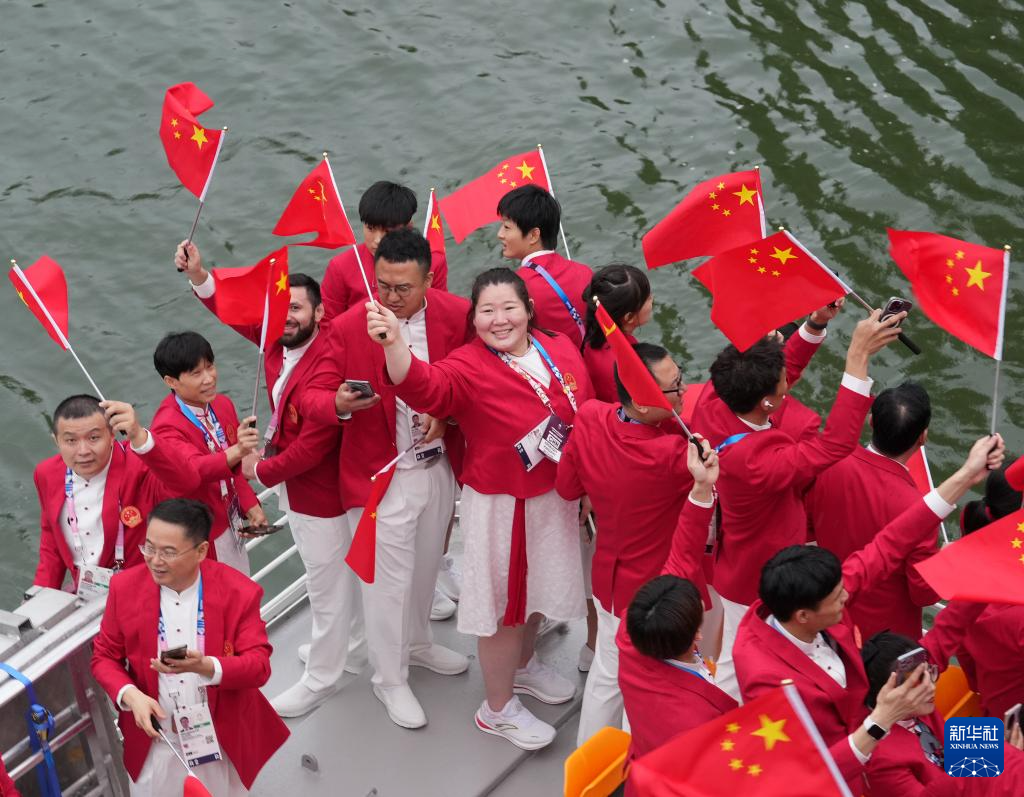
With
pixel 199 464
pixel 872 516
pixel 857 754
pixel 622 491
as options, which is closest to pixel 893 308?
pixel 872 516

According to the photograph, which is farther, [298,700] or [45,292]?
[298,700]

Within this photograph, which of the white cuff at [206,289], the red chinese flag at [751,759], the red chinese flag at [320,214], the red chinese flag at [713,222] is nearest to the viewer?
the red chinese flag at [751,759]

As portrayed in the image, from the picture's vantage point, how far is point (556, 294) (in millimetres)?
5812

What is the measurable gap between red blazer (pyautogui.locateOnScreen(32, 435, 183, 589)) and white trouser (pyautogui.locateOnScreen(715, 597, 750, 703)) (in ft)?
7.29

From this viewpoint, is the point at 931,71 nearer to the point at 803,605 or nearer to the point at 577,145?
the point at 577,145

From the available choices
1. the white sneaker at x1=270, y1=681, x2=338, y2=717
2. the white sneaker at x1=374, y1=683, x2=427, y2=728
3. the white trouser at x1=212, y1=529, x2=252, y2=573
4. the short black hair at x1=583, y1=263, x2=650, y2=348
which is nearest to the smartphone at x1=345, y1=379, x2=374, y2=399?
the short black hair at x1=583, y1=263, x2=650, y2=348

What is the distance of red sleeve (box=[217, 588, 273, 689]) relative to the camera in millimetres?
4773

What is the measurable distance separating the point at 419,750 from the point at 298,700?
2.00 ft

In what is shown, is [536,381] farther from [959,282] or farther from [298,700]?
[298,700]

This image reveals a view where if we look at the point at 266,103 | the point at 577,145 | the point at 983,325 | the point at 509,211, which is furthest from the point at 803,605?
the point at 266,103

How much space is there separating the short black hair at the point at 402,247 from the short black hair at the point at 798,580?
6.06 feet

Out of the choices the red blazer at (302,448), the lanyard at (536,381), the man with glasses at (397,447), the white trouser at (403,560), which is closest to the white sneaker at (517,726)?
the man with glasses at (397,447)

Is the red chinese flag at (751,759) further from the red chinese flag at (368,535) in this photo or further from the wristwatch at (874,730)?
the red chinese flag at (368,535)

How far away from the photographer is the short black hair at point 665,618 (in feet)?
13.6
